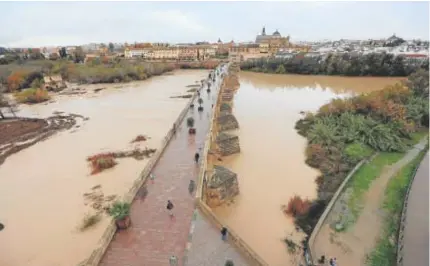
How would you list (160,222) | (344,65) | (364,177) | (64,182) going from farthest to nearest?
(344,65), (64,182), (364,177), (160,222)

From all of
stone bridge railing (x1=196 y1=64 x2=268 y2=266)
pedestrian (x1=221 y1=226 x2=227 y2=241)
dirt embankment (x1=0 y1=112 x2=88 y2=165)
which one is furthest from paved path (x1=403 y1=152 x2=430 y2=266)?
dirt embankment (x1=0 y1=112 x2=88 y2=165)

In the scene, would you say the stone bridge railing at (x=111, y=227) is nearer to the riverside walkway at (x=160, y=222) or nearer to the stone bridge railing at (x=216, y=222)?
the riverside walkway at (x=160, y=222)

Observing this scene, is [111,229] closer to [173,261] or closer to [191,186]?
[173,261]

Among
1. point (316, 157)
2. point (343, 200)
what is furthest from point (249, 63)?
point (343, 200)

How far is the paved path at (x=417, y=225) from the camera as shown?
9.62m

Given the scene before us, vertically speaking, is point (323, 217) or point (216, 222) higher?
point (216, 222)

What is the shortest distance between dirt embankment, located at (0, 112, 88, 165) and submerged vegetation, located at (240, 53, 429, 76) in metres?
40.2

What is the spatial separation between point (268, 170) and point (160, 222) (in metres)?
7.64

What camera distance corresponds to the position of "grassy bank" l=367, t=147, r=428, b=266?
950cm

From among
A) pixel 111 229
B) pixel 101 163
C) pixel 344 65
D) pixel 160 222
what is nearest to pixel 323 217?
pixel 160 222

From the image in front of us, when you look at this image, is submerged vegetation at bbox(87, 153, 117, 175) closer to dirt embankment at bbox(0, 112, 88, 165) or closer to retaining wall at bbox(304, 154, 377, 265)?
dirt embankment at bbox(0, 112, 88, 165)

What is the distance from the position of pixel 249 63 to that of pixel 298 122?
4089 centimetres

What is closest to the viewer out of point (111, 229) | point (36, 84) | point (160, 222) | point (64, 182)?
point (111, 229)

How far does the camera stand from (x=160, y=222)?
954 centimetres
